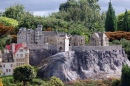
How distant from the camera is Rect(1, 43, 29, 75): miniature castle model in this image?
219 ft

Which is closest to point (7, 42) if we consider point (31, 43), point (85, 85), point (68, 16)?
point (31, 43)

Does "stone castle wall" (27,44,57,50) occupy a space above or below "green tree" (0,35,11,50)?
below

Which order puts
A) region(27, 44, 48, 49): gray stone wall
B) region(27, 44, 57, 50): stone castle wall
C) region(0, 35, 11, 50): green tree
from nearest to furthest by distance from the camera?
region(27, 44, 48, 49): gray stone wall → region(27, 44, 57, 50): stone castle wall → region(0, 35, 11, 50): green tree

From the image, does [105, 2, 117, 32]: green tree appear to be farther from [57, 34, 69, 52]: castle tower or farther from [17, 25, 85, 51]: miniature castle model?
[57, 34, 69, 52]: castle tower

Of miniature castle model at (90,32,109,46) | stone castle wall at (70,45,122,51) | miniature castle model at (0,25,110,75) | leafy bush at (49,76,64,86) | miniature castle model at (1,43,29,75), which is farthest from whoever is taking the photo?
miniature castle model at (90,32,109,46)

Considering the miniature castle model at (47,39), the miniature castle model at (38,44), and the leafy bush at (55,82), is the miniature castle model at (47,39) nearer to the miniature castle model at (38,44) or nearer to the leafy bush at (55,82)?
the miniature castle model at (38,44)

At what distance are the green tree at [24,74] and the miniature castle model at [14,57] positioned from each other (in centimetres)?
356

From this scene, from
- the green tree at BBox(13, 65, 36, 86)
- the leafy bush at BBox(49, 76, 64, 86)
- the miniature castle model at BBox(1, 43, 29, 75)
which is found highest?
the miniature castle model at BBox(1, 43, 29, 75)

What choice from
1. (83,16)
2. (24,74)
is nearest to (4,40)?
(24,74)

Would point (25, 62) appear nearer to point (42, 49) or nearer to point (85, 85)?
point (42, 49)

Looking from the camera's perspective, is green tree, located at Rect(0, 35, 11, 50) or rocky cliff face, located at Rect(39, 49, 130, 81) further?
green tree, located at Rect(0, 35, 11, 50)

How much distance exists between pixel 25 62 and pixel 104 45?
13.4 meters

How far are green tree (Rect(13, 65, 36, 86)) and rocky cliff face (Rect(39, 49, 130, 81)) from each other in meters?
4.44

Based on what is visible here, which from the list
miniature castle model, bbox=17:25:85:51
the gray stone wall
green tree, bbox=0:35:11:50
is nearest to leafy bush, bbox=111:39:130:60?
miniature castle model, bbox=17:25:85:51
